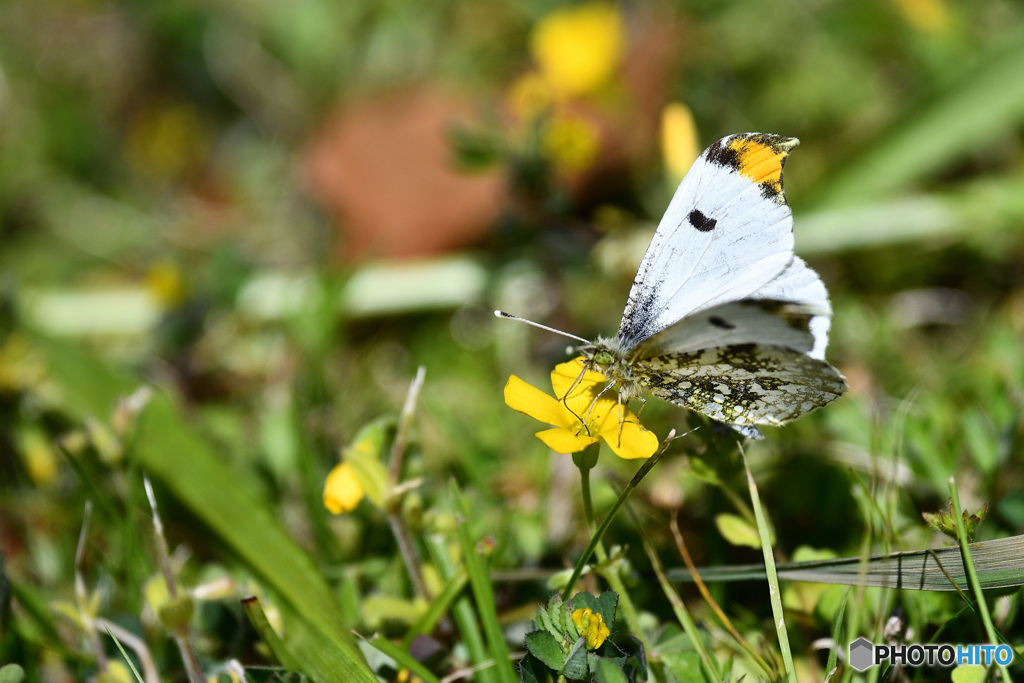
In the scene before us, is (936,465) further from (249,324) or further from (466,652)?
(249,324)

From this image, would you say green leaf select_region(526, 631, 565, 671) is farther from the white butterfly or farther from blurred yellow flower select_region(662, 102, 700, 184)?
blurred yellow flower select_region(662, 102, 700, 184)

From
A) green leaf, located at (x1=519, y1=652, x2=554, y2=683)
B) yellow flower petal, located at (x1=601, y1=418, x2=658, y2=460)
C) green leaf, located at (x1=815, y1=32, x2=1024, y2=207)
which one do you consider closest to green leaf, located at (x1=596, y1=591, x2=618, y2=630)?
green leaf, located at (x1=519, y1=652, x2=554, y2=683)

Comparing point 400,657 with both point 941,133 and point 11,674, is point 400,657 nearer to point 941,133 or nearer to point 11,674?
point 11,674

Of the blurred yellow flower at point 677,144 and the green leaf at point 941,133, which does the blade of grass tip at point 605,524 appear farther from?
the green leaf at point 941,133

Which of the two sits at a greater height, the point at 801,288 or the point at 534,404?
the point at 801,288

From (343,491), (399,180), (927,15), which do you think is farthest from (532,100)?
(927,15)

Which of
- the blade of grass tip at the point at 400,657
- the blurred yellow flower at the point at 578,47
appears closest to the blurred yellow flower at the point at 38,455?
the blade of grass tip at the point at 400,657
